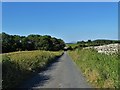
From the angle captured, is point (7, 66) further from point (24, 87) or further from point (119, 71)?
point (119, 71)

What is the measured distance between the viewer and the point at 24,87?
626 inches

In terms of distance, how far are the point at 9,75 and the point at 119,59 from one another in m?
5.72

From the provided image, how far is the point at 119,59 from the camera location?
1358 centimetres

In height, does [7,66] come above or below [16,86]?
above

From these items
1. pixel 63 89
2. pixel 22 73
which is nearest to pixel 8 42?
pixel 22 73

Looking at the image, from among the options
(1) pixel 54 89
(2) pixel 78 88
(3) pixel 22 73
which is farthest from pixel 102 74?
(3) pixel 22 73

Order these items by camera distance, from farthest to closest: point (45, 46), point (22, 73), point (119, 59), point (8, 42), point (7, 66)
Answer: point (45, 46)
point (8, 42)
point (22, 73)
point (7, 66)
point (119, 59)

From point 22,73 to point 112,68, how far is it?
700 centimetres

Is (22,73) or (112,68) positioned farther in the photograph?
(22,73)

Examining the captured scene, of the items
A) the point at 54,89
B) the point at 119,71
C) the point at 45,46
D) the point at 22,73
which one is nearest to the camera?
the point at 119,71

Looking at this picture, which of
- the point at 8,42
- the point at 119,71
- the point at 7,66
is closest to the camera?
the point at 119,71

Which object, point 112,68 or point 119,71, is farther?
point 112,68

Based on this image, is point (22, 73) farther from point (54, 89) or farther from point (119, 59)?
point (119, 59)

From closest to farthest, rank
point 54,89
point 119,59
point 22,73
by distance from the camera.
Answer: point 119,59 → point 54,89 → point 22,73
